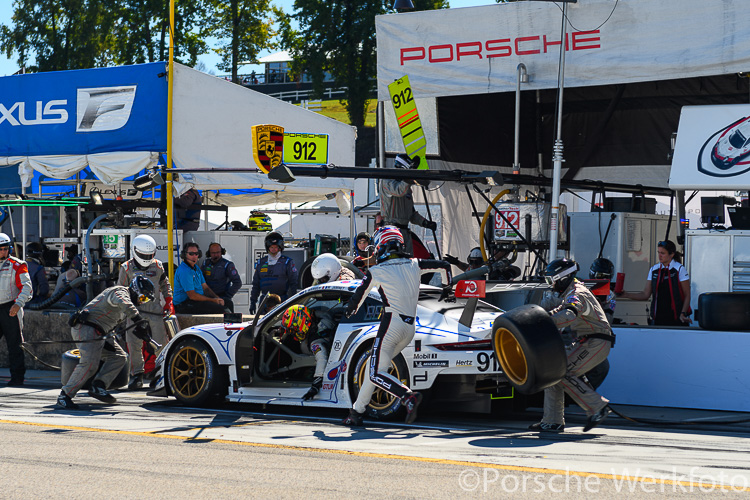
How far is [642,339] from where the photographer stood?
425 inches

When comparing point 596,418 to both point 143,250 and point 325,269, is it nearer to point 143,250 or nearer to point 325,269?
point 325,269

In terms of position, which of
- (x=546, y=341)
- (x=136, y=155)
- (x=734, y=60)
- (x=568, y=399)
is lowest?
(x=568, y=399)

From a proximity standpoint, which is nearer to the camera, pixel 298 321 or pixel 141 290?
pixel 298 321

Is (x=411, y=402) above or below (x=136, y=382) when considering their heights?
above

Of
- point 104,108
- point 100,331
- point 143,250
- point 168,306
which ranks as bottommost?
point 100,331

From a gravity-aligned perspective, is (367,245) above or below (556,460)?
above

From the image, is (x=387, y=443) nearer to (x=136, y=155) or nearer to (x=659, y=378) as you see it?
(x=659, y=378)

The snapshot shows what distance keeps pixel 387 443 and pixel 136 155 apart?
9.22m

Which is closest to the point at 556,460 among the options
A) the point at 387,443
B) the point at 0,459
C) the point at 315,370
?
the point at 387,443

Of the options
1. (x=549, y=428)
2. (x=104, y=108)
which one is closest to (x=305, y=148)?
(x=104, y=108)

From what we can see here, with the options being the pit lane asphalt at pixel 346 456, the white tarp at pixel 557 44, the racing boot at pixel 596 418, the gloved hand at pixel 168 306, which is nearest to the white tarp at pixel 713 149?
the white tarp at pixel 557 44

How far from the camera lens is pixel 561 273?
348 inches

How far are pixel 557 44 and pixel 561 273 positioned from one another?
5.05 metres

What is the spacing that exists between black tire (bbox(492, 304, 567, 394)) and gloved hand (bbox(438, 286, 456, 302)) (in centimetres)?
117
